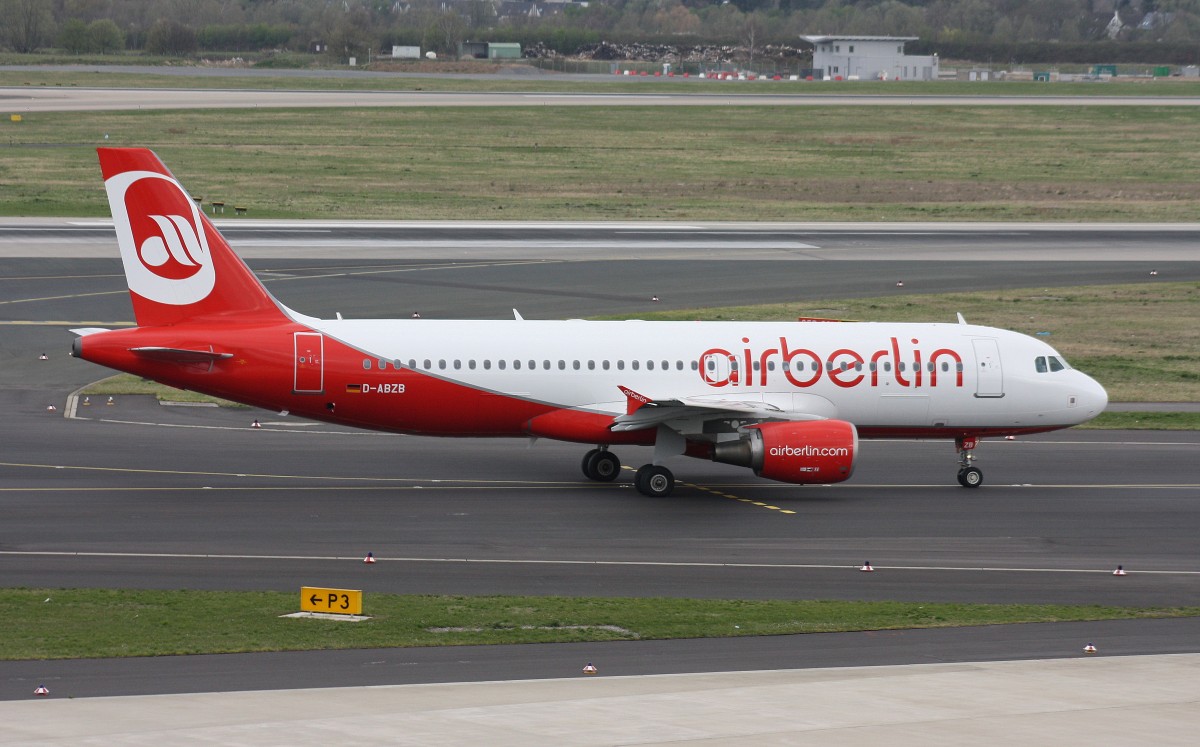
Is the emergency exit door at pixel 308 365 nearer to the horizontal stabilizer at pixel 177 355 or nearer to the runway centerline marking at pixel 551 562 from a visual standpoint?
the horizontal stabilizer at pixel 177 355

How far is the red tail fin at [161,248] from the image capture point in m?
34.2

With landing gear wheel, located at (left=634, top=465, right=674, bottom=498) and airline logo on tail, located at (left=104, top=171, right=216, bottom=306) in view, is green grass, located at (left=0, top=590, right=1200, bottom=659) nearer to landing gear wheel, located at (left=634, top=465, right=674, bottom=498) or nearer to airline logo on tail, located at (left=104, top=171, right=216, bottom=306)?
landing gear wheel, located at (left=634, top=465, right=674, bottom=498)

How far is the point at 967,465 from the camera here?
3738 cm

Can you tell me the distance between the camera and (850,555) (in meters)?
30.4

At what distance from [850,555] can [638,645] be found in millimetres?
8096

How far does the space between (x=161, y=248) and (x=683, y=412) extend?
12939mm

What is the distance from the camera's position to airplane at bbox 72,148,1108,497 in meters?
34.1

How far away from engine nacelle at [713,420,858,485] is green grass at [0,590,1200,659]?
7.22 m

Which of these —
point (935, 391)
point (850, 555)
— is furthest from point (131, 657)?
point (935, 391)

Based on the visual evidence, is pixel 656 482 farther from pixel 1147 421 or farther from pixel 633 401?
pixel 1147 421

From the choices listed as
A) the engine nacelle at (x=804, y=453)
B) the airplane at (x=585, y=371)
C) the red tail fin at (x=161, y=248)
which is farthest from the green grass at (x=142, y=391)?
the engine nacelle at (x=804, y=453)

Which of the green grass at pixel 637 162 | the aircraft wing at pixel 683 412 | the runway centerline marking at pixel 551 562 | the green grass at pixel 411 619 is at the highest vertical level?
the green grass at pixel 637 162

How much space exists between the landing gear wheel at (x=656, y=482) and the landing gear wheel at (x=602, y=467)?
1.75 metres

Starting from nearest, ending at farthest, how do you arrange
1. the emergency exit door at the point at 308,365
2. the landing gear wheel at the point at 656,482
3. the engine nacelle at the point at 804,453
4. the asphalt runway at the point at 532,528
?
the asphalt runway at the point at 532,528 < the engine nacelle at the point at 804,453 < the emergency exit door at the point at 308,365 < the landing gear wheel at the point at 656,482
